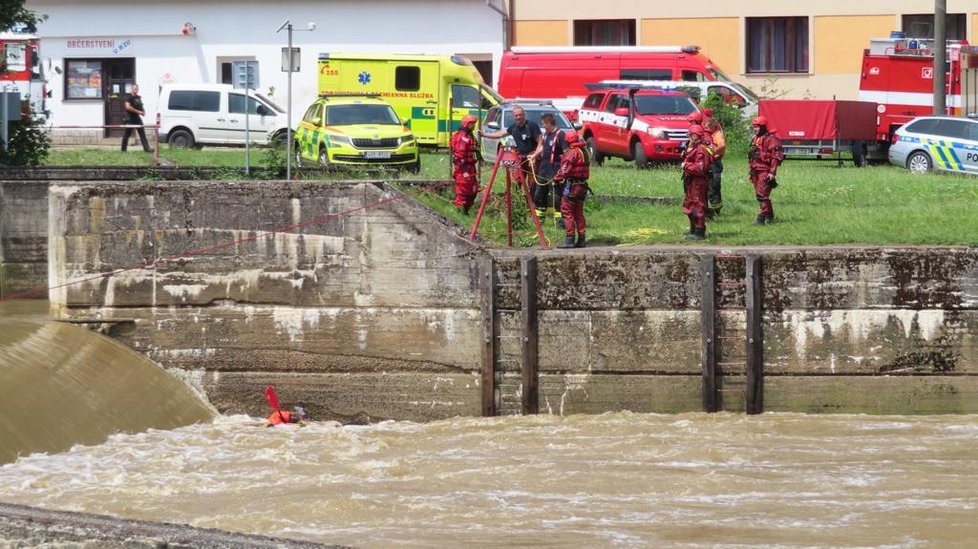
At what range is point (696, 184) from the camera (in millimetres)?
18719

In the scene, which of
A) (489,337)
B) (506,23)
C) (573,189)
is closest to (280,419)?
(489,337)

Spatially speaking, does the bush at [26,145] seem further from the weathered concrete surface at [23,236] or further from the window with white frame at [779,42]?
the window with white frame at [779,42]

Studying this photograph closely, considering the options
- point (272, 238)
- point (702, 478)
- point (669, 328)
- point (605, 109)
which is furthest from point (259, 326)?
point (605, 109)

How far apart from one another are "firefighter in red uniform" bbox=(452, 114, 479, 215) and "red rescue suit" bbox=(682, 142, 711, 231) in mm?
2709

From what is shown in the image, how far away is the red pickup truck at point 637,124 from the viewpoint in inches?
1156

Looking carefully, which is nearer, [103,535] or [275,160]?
[103,535]

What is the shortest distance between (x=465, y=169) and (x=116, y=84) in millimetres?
26643

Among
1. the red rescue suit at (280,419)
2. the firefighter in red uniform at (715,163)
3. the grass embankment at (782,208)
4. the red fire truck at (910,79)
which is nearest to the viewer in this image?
the red rescue suit at (280,419)

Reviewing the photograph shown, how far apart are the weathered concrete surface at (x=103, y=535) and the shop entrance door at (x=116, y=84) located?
37.3m

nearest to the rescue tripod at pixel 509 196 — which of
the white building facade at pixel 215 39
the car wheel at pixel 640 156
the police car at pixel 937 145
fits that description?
the car wheel at pixel 640 156

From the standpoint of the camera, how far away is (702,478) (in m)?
13.8

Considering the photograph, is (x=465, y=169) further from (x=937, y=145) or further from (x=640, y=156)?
(x=937, y=145)

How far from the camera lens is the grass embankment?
18.4 meters

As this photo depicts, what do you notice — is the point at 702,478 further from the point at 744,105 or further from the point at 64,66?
the point at 64,66
